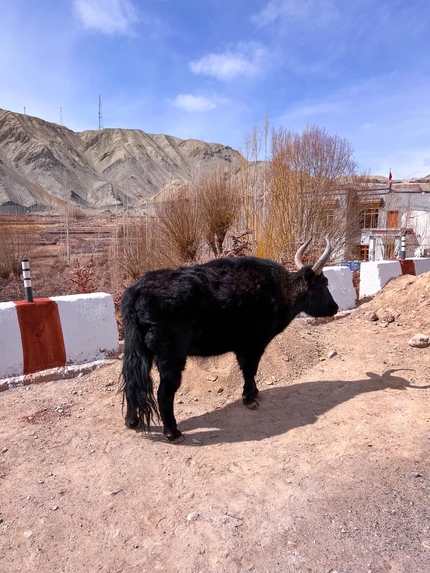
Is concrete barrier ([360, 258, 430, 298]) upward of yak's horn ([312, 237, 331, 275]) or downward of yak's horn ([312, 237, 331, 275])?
downward

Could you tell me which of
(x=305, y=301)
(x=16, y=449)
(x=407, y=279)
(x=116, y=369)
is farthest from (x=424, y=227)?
(x=16, y=449)

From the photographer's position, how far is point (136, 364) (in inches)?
130

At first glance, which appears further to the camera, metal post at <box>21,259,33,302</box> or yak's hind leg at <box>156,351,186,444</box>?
metal post at <box>21,259,33,302</box>

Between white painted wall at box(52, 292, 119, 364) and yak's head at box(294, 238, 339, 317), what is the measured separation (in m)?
2.40

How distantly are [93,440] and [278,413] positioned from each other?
5.72 ft

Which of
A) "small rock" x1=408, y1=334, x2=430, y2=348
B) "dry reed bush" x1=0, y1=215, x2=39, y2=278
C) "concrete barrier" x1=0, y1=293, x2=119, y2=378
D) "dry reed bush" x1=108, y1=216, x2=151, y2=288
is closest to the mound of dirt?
"small rock" x1=408, y1=334, x2=430, y2=348

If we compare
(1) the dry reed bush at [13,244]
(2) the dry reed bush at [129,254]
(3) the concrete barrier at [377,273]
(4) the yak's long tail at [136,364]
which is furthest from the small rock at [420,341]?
(1) the dry reed bush at [13,244]

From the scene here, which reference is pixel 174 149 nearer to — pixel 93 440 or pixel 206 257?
pixel 206 257

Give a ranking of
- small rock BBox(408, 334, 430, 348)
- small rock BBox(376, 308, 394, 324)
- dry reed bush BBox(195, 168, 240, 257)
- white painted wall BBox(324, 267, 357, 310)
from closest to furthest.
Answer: small rock BBox(408, 334, 430, 348) → small rock BBox(376, 308, 394, 324) → white painted wall BBox(324, 267, 357, 310) → dry reed bush BBox(195, 168, 240, 257)

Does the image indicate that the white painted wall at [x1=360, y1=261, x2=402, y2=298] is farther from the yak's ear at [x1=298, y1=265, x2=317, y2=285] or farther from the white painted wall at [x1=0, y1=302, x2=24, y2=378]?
the white painted wall at [x1=0, y1=302, x2=24, y2=378]

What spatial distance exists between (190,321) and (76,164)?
250 ft

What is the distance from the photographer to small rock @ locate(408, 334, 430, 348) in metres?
4.96

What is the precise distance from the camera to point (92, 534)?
217 centimetres

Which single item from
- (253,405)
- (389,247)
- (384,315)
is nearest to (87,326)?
(253,405)
